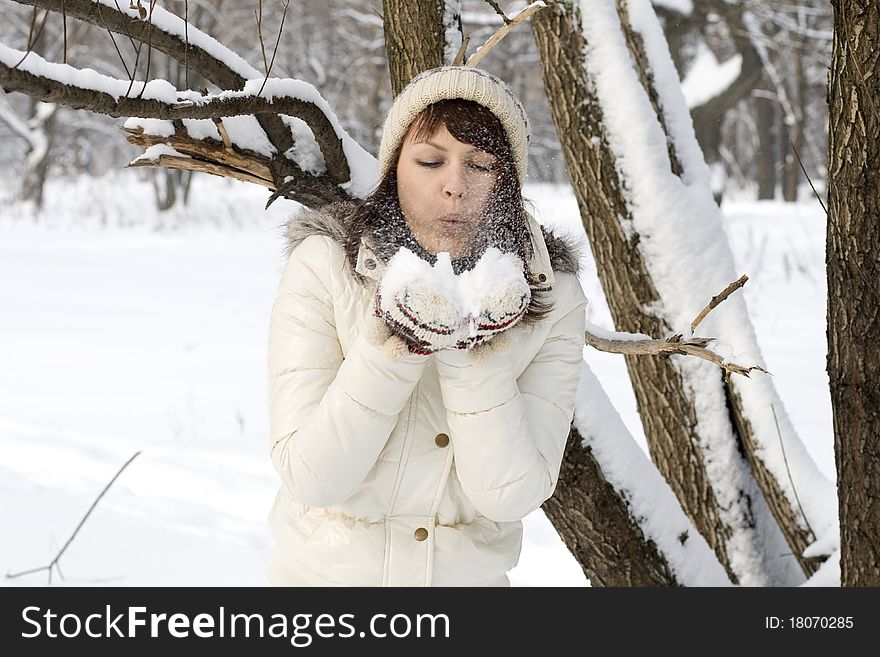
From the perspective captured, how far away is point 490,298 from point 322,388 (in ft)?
1.14

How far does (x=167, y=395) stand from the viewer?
17.9 feet

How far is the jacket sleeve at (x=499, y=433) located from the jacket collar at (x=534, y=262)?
0.18 m

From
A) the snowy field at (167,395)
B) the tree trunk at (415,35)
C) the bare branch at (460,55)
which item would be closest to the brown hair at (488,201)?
the snowy field at (167,395)

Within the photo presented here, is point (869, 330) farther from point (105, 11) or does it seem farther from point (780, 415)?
point (105, 11)

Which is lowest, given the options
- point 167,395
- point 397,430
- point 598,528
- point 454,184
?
point 167,395

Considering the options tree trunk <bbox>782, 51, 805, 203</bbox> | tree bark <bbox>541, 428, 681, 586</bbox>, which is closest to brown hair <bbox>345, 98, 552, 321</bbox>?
tree bark <bbox>541, 428, 681, 586</bbox>

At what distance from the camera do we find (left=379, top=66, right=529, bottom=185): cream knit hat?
5.00 feet

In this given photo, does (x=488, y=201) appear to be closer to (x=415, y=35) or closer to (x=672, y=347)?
(x=672, y=347)

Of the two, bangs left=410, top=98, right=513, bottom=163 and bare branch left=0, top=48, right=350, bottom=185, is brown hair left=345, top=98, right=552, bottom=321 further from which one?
bare branch left=0, top=48, right=350, bottom=185

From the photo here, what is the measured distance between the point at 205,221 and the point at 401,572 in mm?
12986

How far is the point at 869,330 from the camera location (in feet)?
6.66

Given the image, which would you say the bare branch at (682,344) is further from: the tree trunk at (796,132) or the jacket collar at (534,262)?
the tree trunk at (796,132)

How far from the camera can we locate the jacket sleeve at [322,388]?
144 cm

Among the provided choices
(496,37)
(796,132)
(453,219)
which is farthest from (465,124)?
(796,132)
